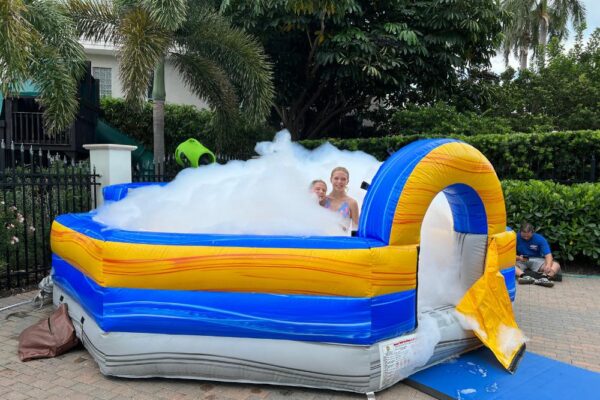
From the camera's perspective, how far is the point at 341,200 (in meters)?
4.62

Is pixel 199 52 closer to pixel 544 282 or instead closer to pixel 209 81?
pixel 209 81

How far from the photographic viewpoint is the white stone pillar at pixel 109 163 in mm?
6574

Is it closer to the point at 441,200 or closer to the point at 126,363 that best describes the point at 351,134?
the point at 441,200

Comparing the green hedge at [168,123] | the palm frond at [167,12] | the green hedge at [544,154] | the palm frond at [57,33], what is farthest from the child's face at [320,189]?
the green hedge at [168,123]

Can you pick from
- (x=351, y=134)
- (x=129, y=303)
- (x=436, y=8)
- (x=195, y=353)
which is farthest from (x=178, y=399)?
(x=351, y=134)

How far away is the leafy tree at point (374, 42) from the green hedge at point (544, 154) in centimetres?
357

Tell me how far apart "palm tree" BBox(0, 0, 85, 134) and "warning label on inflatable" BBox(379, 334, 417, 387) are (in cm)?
517

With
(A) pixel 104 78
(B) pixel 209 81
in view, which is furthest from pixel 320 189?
(A) pixel 104 78

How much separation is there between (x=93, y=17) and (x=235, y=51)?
2.79 meters

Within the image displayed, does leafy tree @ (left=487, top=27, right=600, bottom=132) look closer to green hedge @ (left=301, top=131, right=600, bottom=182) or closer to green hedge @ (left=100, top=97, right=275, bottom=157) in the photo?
green hedge @ (left=301, top=131, right=600, bottom=182)

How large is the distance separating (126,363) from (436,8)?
11080 mm

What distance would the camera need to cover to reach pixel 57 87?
714 cm

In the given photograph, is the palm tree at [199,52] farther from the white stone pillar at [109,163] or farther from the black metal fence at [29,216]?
the black metal fence at [29,216]

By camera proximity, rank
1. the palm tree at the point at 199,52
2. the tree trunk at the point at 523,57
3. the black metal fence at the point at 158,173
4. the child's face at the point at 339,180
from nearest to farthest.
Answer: the child's face at the point at 339,180 → the black metal fence at the point at 158,173 → the palm tree at the point at 199,52 → the tree trunk at the point at 523,57
